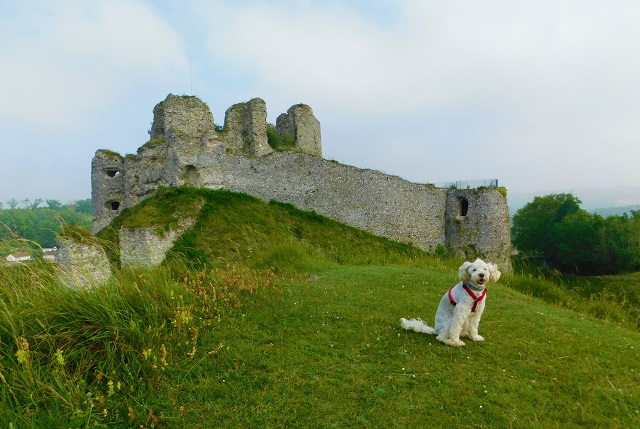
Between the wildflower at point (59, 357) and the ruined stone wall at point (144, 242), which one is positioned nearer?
the wildflower at point (59, 357)

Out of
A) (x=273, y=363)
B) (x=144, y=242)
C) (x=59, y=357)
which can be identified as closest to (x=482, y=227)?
(x=144, y=242)

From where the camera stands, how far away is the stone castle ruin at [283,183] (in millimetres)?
19797

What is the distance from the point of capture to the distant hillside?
614 inches

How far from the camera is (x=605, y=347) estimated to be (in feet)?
20.1

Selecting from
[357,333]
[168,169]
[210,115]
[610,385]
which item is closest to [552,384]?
[610,385]

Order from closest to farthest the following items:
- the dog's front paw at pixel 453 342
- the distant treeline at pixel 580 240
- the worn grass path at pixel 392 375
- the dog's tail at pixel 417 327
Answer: the worn grass path at pixel 392 375
the dog's front paw at pixel 453 342
the dog's tail at pixel 417 327
the distant treeline at pixel 580 240

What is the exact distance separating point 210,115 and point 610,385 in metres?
20.3

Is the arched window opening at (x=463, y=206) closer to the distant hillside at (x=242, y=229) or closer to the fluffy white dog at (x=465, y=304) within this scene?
the distant hillside at (x=242, y=229)

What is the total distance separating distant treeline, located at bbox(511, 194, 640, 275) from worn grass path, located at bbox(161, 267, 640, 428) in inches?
1047

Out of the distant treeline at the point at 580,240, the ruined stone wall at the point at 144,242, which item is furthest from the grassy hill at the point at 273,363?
the distant treeline at the point at 580,240

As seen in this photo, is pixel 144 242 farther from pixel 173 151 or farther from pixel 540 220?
pixel 540 220

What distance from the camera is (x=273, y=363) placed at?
506 centimetres

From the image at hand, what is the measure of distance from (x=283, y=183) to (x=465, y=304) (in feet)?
51.7

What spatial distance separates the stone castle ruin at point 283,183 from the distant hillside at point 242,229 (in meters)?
0.69
